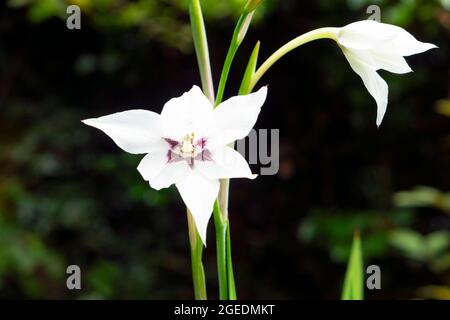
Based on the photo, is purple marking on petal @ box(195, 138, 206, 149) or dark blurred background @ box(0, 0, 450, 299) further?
dark blurred background @ box(0, 0, 450, 299)

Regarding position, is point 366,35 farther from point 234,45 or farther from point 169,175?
point 169,175

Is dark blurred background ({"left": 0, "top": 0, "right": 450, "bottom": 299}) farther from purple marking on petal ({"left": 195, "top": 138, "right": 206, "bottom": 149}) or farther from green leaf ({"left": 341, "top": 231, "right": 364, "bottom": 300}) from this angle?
purple marking on petal ({"left": 195, "top": 138, "right": 206, "bottom": 149})

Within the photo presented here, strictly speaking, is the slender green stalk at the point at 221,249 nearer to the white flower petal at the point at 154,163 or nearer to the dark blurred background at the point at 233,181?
the white flower petal at the point at 154,163

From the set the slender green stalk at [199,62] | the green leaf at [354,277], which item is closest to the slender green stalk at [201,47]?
the slender green stalk at [199,62]

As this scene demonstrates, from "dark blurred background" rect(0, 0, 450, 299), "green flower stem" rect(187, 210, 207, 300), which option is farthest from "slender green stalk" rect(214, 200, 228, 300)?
"dark blurred background" rect(0, 0, 450, 299)

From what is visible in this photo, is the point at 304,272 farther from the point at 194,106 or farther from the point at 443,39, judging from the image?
the point at 194,106

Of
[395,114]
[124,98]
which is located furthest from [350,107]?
[124,98]
